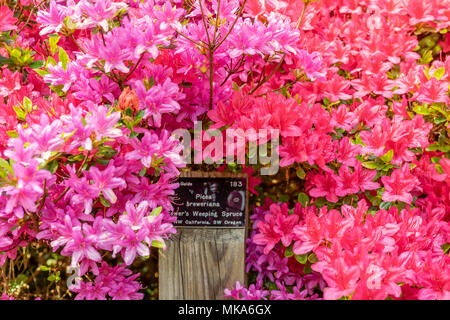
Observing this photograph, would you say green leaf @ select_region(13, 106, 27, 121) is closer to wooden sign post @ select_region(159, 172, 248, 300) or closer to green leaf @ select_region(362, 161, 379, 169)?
wooden sign post @ select_region(159, 172, 248, 300)

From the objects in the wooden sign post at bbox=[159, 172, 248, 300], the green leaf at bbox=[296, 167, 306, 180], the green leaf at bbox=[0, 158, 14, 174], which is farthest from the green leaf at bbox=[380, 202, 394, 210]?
the green leaf at bbox=[0, 158, 14, 174]

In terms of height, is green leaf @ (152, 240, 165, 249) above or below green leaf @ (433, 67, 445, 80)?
below

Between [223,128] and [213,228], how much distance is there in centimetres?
45

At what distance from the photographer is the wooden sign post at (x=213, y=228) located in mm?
1824

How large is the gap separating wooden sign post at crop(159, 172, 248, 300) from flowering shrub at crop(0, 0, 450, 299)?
0.13 metres

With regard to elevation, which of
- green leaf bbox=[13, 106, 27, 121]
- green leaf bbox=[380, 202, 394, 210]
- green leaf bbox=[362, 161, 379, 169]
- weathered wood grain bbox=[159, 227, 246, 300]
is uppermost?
green leaf bbox=[13, 106, 27, 121]

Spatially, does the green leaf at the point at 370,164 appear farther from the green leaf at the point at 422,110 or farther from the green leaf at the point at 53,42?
the green leaf at the point at 53,42

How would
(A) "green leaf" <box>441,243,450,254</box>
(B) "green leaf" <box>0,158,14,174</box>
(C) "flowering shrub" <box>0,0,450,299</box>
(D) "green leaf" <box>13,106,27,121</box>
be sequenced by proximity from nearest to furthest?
1. (B) "green leaf" <box>0,158,14,174</box>
2. (C) "flowering shrub" <box>0,0,450,299</box>
3. (D) "green leaf" <box>13,106,27,121</box>
4. (A) "green leaf" <box>441,243,450,254</box>

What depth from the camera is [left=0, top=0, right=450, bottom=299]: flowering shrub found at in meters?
1.28

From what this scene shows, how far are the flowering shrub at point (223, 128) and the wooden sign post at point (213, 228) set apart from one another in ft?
0.44

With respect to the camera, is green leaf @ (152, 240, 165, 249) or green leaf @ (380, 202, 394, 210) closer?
green leaf @ (152, 240, 165, 249)

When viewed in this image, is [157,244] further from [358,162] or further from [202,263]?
[358,162]

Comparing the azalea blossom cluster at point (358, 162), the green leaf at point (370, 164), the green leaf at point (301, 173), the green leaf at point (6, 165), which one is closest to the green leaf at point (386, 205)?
the azalea blossom cluster at point (358, 162)

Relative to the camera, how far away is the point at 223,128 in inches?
64.1
